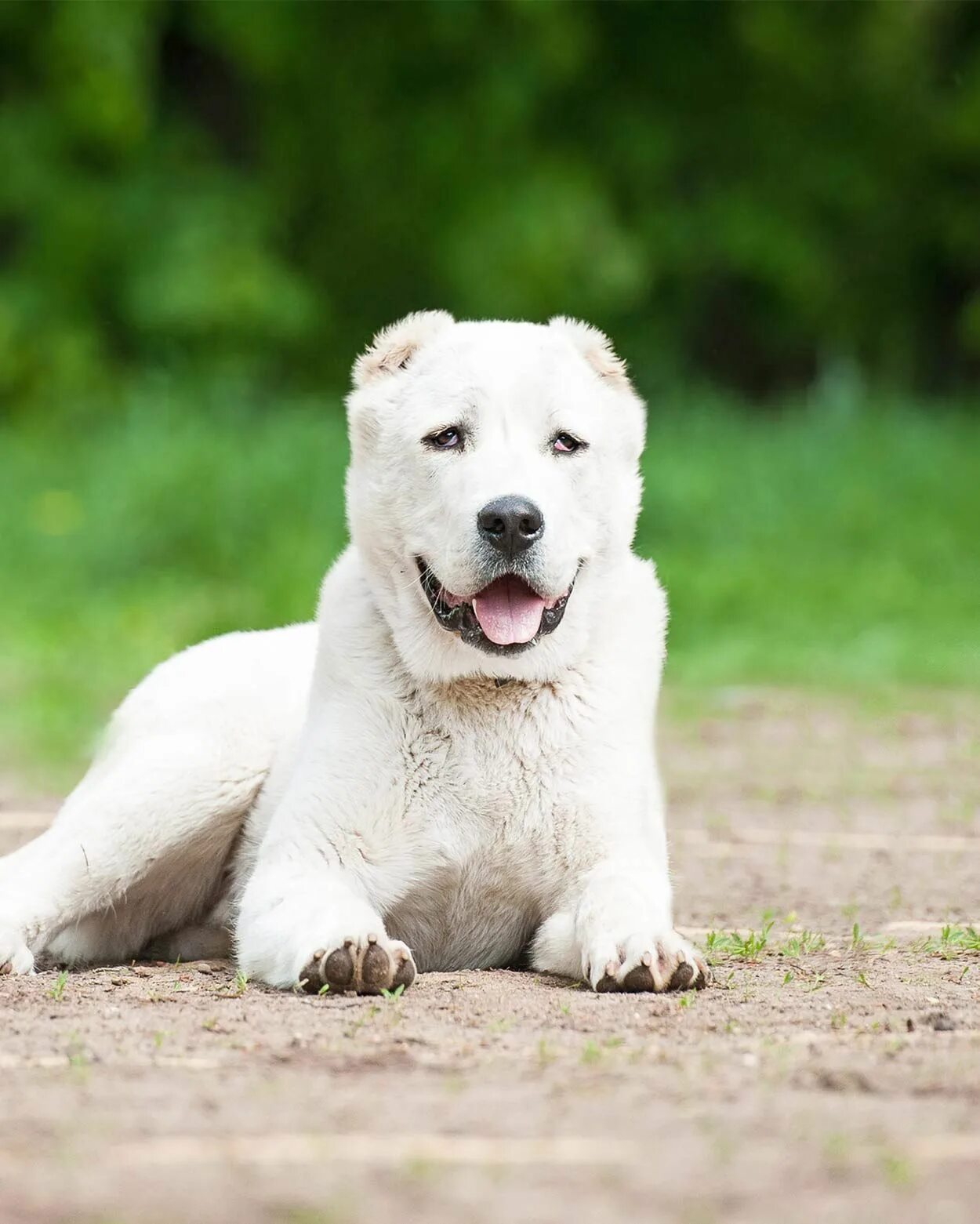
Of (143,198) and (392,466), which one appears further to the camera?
(143,198)

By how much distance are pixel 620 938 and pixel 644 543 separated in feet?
31.2

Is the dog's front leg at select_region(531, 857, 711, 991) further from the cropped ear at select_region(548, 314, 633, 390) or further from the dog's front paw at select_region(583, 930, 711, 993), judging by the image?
the cropped ear at select_region(548, 314, 633, 390)

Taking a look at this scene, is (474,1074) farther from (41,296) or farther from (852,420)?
(41,296)

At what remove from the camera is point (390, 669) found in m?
4.41

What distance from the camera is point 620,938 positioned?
13.0 feet

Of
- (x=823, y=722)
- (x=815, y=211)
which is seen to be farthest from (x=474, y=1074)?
(x=815, y=211)

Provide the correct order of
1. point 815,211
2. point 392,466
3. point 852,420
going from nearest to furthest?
point 392,466
point 852,420
point 815,211

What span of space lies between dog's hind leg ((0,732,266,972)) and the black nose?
1076 mm

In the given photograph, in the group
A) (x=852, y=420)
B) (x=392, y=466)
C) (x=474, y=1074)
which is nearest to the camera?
(x=474, y=1074)

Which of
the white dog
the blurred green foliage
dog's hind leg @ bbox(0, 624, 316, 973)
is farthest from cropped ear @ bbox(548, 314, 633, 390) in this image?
the blurred green foliage

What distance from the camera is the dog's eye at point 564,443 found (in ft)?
14.1

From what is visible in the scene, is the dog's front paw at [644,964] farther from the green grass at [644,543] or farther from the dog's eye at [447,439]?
the green grass at [644,543]

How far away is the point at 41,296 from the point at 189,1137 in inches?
636

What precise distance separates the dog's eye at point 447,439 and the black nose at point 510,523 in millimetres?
275
